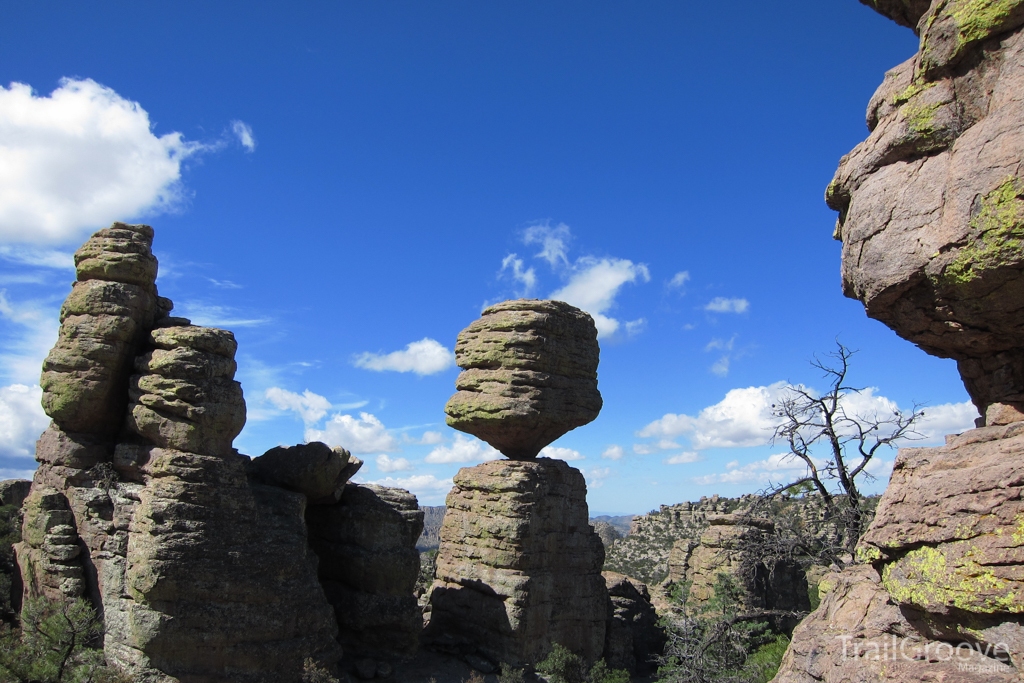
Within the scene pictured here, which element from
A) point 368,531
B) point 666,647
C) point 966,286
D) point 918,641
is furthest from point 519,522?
point 966,286

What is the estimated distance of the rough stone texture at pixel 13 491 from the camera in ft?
70.5

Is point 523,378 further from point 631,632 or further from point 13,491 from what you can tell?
point 13,491

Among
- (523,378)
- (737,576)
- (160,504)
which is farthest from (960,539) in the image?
(737,576)

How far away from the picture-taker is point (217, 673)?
45.0 feet

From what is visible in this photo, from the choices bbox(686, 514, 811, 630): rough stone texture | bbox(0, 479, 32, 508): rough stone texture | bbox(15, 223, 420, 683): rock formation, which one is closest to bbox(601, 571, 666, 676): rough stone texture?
bbox(686, 514, 811, 630): rough stone texture

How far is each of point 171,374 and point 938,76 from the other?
47.1ft

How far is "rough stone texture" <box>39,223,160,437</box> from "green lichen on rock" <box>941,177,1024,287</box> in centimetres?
1588

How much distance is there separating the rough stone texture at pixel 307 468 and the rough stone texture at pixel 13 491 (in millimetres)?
8965

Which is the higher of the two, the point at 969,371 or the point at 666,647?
the point at 969,371

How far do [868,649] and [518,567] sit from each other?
1227 cm

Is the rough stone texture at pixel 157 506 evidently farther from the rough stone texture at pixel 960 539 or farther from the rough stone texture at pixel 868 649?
the rough stone texture at pixel 960 539

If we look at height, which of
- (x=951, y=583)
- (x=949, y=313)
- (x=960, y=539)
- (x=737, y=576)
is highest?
(x=949, y=313)

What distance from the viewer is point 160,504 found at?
45.5ft

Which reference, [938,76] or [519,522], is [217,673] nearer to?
[519,522]
